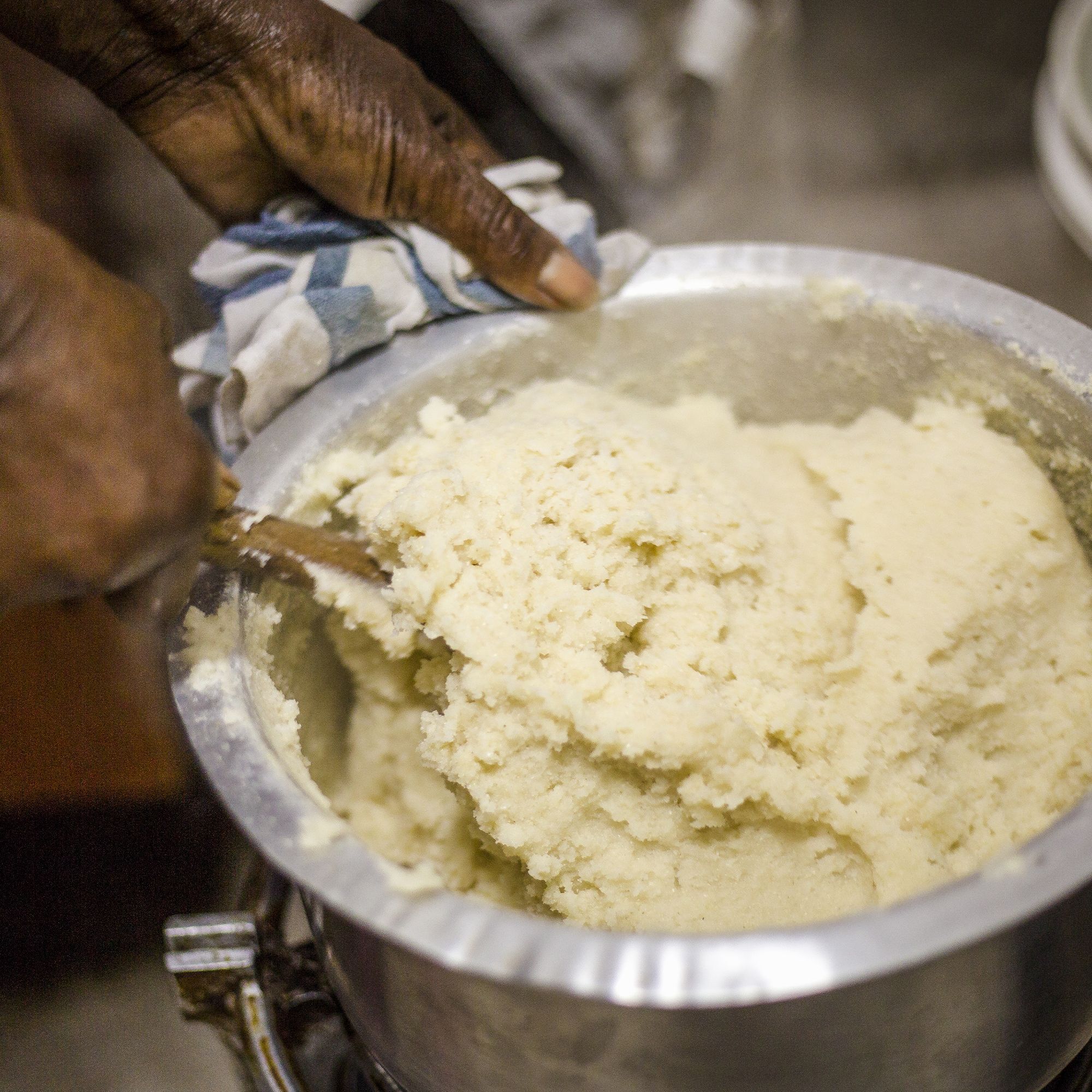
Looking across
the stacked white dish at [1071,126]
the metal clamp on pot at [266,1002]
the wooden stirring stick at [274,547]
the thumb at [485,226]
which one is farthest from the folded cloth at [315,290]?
the stacked white dish at [1071,126]

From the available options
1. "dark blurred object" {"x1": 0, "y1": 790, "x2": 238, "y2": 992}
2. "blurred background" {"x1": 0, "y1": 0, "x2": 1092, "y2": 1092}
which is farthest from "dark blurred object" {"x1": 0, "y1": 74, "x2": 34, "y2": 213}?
"dark blurred object" {"x1": 0, "y1": 790, "x2": 238, "y2": 992}

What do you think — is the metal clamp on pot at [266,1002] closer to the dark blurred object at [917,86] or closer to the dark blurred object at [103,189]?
the dark blurred object at [103,189]

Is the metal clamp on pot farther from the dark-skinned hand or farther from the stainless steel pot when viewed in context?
the dark-skinned hand

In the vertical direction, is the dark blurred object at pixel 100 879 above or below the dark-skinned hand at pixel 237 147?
below

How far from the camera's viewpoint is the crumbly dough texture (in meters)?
0.67

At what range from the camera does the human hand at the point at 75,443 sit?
55cm

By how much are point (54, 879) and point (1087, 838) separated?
0.95m

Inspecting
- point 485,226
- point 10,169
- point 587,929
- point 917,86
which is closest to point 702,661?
point 587,929

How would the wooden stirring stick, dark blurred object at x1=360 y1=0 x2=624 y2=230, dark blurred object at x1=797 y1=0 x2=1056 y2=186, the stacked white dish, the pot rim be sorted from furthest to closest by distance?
dark blurred object at x1=797 y1=0 x2=1056 y2=186 → the stacked white dish → dark blurred object at x1=360 y1=0 x2=624 y2=230 → the wooden stirring stick → the pot rim

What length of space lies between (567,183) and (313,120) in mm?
766

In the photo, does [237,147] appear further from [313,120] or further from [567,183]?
[567,183]

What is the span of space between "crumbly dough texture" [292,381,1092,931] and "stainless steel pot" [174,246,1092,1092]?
0.21ft

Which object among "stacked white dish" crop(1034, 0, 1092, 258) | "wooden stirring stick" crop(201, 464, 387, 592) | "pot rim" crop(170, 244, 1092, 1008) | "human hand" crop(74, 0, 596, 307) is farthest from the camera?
"stacked white dish" crop(1034, 0, 1092, 258)

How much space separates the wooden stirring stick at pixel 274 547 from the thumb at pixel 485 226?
0.95 ft
